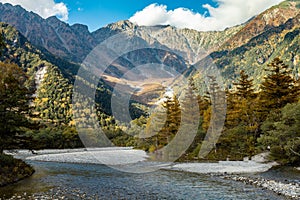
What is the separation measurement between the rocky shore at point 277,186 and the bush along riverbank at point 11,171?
63.0 feet

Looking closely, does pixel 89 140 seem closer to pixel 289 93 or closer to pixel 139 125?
pixel 139 125

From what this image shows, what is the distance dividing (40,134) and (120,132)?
3867 centimetres

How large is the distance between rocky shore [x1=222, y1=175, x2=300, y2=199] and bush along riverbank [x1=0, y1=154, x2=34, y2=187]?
19.2 metres

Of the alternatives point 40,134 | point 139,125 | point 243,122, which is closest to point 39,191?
point 243,122

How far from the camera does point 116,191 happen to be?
20.7 meters

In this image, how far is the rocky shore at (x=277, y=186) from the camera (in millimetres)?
18759

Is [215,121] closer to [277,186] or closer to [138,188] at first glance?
[277,186]

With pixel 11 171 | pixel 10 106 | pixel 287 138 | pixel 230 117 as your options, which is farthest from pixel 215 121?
pixel 10 106

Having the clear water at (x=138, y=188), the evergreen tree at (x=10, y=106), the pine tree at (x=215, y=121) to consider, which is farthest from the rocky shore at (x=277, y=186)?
the pine tree at (x=215, y=121)

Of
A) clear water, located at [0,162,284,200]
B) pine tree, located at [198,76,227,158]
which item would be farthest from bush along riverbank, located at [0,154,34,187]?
pine tree, located at [198,76,227,158]

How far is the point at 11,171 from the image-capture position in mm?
25016

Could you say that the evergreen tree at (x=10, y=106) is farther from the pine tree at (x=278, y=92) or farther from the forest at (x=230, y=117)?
the pine tree at (x=278, y=92)

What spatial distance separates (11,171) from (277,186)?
72.9 ft

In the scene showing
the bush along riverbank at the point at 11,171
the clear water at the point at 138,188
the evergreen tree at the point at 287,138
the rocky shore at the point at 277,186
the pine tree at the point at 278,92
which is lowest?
the clear water at the point at 138,188
